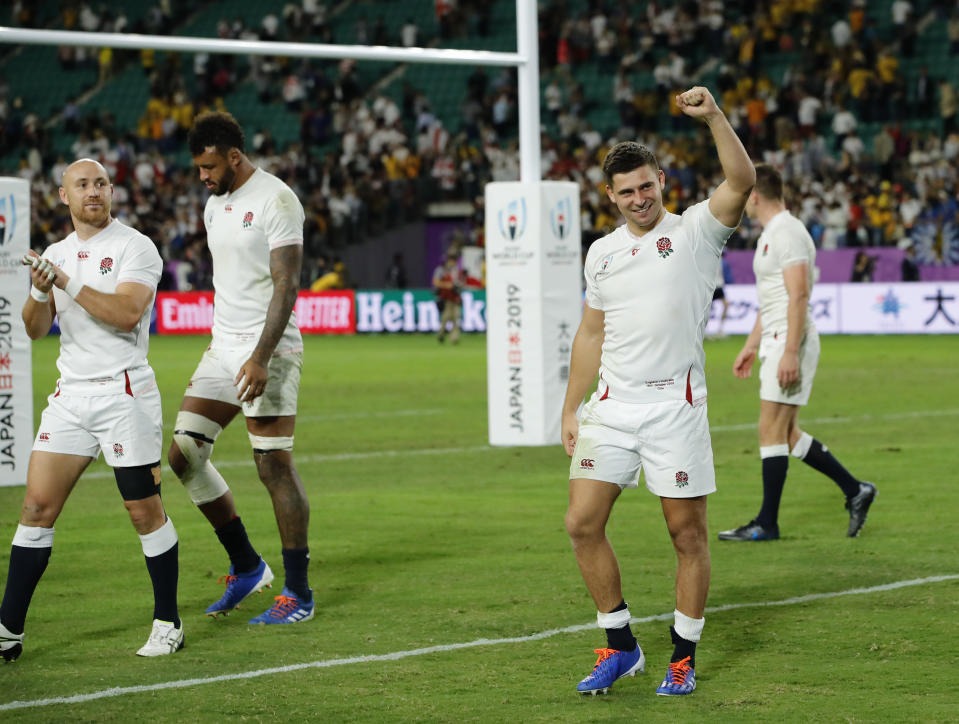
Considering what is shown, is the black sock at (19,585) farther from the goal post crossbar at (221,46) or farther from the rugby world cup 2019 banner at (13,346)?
the goal post crossbar at (221,46)

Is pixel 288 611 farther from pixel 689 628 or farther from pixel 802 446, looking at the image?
pixel 802 446

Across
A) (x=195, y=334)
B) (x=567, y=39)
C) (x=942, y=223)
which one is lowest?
(x=195, y=334)

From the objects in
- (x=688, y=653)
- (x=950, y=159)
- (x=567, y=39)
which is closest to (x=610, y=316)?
(x=688, y=653)

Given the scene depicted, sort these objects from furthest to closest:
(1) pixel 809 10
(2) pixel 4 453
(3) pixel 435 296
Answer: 1. (1) pixel 809 10
2. (3) pixel 435 296
3. (2) pixel 4 453

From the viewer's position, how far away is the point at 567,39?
133 ft

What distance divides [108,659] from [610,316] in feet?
8.41

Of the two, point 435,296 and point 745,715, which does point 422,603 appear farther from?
point 435,296

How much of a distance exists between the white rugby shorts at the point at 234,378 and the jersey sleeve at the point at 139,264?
32.3 inches

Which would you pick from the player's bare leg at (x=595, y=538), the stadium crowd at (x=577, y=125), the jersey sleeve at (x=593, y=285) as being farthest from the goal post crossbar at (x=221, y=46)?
the stadium crowd at (x=577, y=125)

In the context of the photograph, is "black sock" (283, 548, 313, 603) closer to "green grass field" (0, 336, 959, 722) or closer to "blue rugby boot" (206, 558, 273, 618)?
"green grass field" (0, 336, 959, 722)

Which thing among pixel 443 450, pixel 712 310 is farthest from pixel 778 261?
pixel 712 310

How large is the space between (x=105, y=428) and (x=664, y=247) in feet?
8.14

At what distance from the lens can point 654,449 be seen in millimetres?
6031

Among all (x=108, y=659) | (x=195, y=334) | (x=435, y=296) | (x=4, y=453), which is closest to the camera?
(x=108, y=659)
